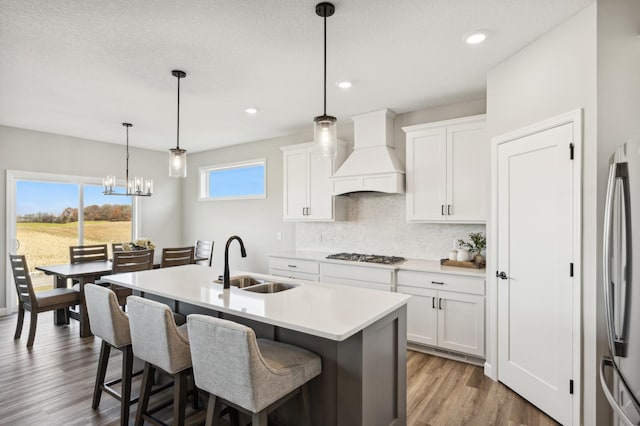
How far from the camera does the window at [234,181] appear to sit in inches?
227

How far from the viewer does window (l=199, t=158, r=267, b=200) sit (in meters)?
5.77

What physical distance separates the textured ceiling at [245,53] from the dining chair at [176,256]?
1.73 m

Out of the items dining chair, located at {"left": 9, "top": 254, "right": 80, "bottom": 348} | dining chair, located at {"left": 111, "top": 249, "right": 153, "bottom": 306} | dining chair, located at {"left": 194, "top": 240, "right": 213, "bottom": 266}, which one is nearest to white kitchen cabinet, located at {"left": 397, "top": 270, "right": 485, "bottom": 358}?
dining chair, located at {"left": 111, "top": 249, "right": 153, "bottom": 306}

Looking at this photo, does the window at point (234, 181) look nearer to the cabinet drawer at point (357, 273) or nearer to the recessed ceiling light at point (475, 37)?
the cabinet drawer at point (357, 273)

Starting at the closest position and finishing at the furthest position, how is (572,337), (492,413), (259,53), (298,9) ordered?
(298,9), (572,337), (492,413), (259,53)

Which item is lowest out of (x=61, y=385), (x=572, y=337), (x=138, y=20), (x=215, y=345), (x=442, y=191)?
(x=61, y=385)

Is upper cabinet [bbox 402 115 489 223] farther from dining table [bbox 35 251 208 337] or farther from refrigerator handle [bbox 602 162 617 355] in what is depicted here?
dining table [bbox 35 251 208 337]

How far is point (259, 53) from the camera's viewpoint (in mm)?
2676

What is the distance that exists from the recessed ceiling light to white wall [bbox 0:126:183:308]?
18.8 feet

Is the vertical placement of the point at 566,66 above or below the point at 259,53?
below

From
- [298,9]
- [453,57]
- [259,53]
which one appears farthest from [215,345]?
[453,57]

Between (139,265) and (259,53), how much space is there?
297cm

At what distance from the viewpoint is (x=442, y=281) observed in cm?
334

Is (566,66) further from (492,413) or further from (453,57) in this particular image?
(492,413)
